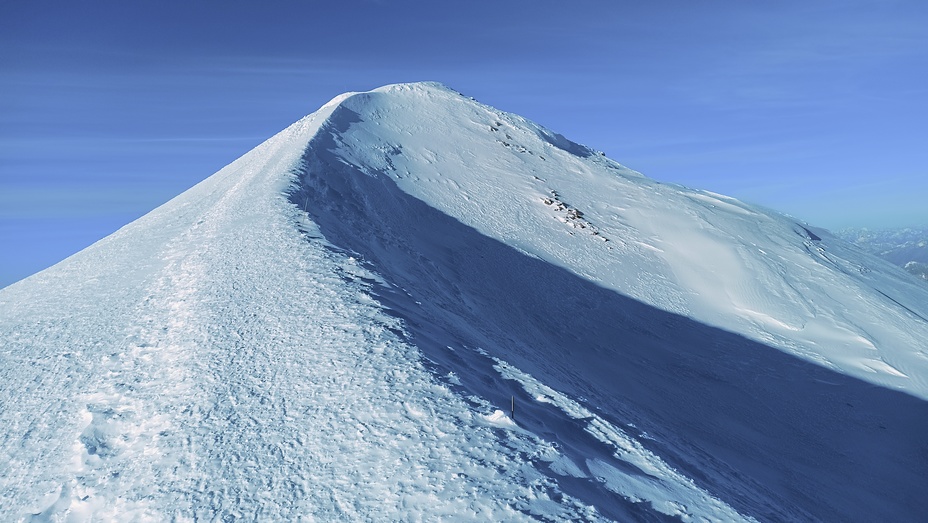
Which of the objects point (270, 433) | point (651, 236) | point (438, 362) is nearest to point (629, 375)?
point (438, 362)

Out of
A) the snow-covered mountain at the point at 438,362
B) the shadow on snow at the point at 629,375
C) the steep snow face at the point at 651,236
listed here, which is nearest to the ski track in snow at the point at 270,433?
the snow-covered mountain at the point at 438,362

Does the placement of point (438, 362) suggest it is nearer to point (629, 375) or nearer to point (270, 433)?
point (270, 433)

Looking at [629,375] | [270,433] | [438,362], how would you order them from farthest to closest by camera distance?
[629,375], [438,362], [270,433]

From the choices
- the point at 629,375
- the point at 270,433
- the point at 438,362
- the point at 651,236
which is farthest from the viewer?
the point at 651,236

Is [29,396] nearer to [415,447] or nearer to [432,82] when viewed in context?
[415,447]

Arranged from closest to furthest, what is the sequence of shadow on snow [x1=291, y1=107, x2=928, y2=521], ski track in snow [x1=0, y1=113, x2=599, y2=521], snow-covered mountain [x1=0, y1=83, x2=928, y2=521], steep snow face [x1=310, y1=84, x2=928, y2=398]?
ski track in snow [x1=0, y1=113, x2=599, y2=521]
snow-covered mountain [x1=0, y1=83, x2=928, y2=521]
shadow on snow [x1=291, y1=107, x2=928, y2=521]
steep snow face [x1=310, y1=84, x2=928, y2=398]

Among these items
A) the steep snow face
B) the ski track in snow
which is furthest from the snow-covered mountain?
the steep snow face

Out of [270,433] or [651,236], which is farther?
[651,236]

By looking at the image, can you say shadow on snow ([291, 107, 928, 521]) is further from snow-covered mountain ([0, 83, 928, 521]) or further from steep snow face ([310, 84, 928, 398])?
steep snow face ([310, 84, 928, 398])
